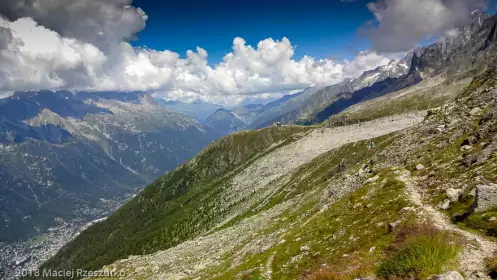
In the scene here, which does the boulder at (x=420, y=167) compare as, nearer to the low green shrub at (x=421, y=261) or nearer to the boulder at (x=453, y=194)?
the boulder at (x=453, y=194)

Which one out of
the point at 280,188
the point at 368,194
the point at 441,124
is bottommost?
the point at 280,188

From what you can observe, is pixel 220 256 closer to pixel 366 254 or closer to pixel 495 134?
pixel 366 254

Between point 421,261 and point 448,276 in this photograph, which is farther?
point 421,261

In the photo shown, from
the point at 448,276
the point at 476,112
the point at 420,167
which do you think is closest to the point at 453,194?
the point at 420,167

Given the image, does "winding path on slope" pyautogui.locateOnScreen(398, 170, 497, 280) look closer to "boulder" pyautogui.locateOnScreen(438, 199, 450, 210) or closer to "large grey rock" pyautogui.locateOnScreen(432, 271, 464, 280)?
"boulder" pyautogui.locateOnScreen(438, 199, 450, 210)

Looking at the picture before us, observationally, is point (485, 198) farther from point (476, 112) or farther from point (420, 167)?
point (476, 112)

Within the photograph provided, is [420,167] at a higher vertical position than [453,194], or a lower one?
higher

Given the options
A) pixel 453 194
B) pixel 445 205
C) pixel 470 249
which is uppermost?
pixel 453 194

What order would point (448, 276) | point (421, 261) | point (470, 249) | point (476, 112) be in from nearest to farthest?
point (448, 276)
point (421, 261)
point (470, 249)
point (476, 112)

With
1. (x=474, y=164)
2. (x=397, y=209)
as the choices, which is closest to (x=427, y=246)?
(x=397, y=209)
